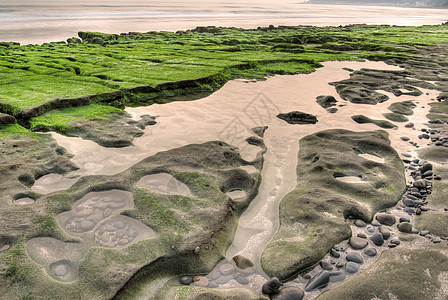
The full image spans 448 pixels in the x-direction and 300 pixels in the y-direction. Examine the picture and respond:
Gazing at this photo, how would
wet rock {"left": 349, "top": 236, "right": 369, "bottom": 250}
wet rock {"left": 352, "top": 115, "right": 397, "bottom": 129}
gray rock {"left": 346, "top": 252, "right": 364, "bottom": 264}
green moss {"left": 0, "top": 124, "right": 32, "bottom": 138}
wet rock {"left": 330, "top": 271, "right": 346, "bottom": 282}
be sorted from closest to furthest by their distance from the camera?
1. wet rock {"left": 330, "top": 271, "right": 346, "bottom": 282}
2. gray rock {"left": 346, "top": 252, "right": 364, "bottom": 264}
3. wet rock {"left": 349, "top": 236, "right": 369, "bottom": 250}
4. green moss {"left": 0, "top": 124, "right": 32, "bottom": 138}
5. wet rock {"left": 352, "top": 115, "right": 397, "bottom": 129}

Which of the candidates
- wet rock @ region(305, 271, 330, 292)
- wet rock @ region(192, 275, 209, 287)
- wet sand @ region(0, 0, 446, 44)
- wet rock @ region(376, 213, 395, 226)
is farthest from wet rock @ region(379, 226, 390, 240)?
wet sand @ region(0, 0, 446, 44)

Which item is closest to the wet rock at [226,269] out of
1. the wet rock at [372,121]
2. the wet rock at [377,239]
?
the wet rock at [377,239]

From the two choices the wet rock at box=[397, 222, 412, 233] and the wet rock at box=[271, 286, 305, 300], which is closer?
the wet rock at box=[271, 286, 305, 300]

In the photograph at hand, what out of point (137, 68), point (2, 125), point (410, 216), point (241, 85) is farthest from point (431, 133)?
point (137, 68)

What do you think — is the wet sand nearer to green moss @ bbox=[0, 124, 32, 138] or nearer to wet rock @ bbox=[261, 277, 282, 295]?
green moss @ bbox=[0, 124, 32, 138]

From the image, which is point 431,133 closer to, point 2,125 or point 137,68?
point 2,125
